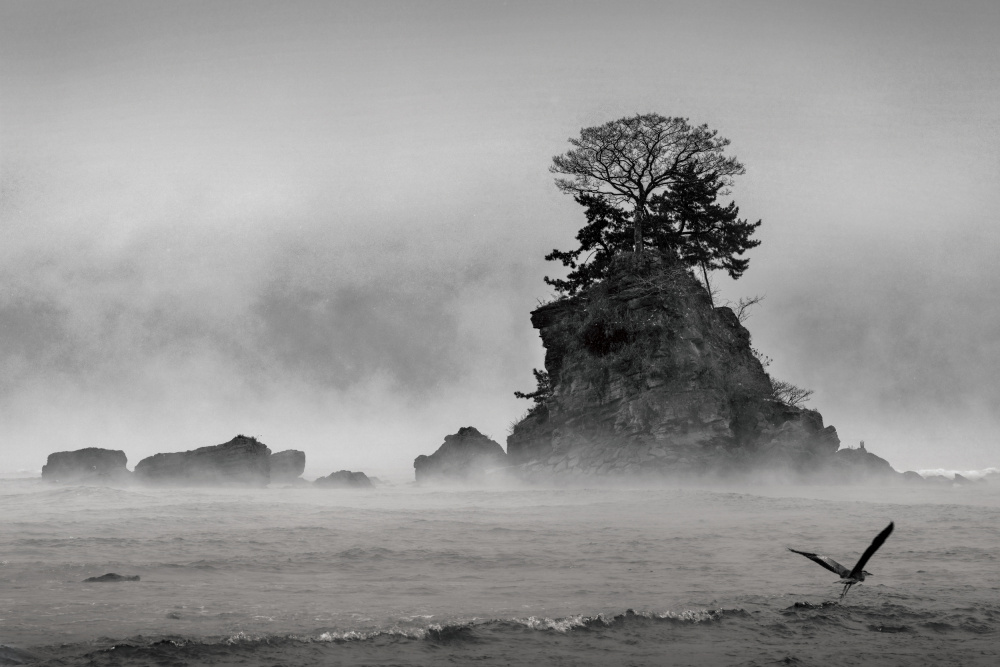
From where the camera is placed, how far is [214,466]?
129 ft

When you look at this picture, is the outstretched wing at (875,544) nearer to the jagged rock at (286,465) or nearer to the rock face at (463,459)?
the rock face at (463,459)

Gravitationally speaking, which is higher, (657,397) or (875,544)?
(657,397)

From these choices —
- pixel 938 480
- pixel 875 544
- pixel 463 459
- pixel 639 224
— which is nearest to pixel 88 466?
pixel 463 459

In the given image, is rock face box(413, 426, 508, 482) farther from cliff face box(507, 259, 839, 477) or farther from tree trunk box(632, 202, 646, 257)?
tree trunk box(632, 202, 646, 257)

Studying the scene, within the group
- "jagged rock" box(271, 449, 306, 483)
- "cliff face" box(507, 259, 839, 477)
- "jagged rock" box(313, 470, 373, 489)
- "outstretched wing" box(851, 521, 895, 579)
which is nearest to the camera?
"outstretched wing" box(851, 521, 895, 579)

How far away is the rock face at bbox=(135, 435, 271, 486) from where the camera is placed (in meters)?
38.9

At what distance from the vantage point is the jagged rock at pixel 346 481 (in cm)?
3859

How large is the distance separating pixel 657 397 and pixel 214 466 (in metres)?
21.0

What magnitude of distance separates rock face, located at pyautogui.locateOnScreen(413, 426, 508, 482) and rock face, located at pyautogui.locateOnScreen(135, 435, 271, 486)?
27.0ft

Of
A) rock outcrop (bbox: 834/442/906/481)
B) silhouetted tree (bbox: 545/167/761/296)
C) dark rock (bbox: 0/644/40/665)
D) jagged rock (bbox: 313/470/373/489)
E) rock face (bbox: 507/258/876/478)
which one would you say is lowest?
dark rock (bbox: 0/644/40/665)

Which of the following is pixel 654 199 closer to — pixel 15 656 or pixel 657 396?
pixel 657 396

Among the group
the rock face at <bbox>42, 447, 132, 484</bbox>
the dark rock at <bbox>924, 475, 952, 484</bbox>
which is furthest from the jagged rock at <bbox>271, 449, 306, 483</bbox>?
the dark rock at <bbox>924, 475, 952, 484</bbox>

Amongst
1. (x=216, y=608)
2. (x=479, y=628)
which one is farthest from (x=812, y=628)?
(x=216, y=608)

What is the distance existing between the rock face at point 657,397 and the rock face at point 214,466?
41.0 feet
